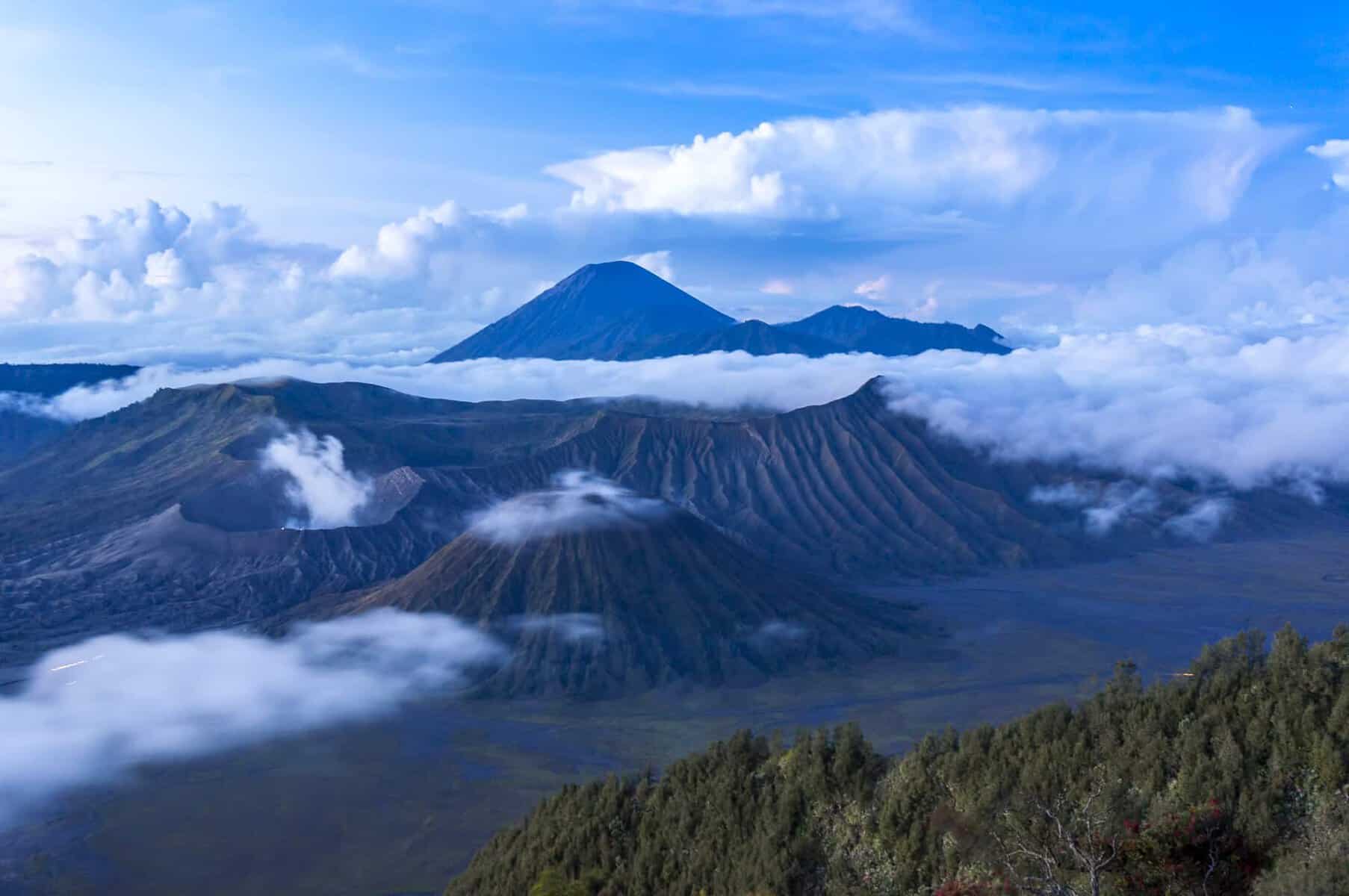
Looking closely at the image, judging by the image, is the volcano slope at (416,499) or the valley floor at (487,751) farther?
the volcano slope at (416,499)

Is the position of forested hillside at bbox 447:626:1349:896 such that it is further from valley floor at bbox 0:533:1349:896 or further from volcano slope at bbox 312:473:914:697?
volcano slope at bbox 312:473:914:697

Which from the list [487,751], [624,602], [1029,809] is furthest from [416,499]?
[1029,809]

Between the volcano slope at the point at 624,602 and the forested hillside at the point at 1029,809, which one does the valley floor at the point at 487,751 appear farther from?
the forested hillside at the point at 1029,809

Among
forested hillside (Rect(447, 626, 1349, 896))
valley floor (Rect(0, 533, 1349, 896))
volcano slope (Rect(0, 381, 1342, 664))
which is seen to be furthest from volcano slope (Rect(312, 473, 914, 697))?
forested hillside (Rect(447, 626, 1349, 896))

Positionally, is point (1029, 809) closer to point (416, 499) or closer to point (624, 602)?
point (624, 602)

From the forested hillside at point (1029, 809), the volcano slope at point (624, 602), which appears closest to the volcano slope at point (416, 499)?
the volcano slope at point (624, 602)

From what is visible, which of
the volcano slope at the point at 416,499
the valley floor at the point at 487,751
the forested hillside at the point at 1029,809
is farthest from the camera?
the volcano slope at the point at 416,499

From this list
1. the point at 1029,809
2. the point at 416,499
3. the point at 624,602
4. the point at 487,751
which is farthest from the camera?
the point at 416,499
